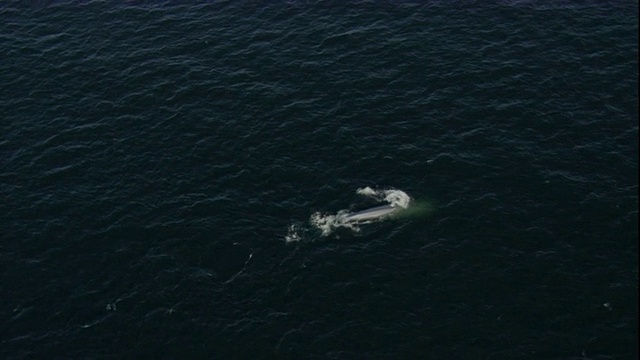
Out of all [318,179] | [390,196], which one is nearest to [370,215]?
[390,196]

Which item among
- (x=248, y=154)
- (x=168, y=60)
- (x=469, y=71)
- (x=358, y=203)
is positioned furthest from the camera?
(x=168, y=60)

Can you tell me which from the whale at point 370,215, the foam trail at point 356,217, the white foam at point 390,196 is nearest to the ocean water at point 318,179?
the white foam at point 390,196

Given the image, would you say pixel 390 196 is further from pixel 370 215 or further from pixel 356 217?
pixel 356 217

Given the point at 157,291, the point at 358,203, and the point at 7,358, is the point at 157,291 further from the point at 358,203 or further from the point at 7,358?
the point at 358,203

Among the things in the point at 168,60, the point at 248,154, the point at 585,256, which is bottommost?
the point at 585,256

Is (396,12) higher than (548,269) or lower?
higher

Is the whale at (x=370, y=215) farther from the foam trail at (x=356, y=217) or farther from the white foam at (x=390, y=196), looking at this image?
the white foam at (x=390, y=196)

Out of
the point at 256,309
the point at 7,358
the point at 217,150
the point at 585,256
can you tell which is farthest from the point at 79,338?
the point at 585,256
